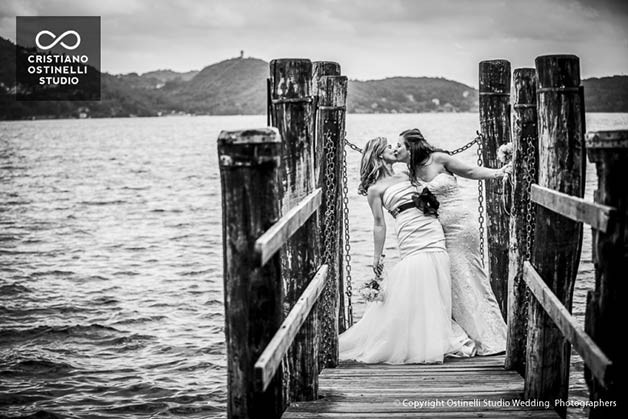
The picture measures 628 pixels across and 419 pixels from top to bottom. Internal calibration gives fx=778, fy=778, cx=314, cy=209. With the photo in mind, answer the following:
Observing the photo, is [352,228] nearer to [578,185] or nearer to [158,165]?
[578,185]

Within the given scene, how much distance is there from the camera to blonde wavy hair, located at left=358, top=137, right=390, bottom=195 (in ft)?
25.7

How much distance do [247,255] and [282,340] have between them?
58 centimetres

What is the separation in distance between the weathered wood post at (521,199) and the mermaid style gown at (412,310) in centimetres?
105

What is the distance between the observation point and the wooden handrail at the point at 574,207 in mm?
4105

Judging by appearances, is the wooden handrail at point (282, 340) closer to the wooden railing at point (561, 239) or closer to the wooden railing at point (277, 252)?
the wooden railing at point (277, 252)

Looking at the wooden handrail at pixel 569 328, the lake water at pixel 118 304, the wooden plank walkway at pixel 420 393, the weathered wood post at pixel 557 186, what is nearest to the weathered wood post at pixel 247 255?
the wooden plank walkway at pixel 420 393

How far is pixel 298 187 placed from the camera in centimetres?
562

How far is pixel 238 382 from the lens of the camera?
4410mm

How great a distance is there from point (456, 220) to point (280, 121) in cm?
334

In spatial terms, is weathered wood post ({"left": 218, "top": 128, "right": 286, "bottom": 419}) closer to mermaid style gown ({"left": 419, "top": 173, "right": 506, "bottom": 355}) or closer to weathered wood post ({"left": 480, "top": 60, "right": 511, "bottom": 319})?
mermaid style gown ({"left": 419, "top": 173, "right": 506, "bottom": 355})

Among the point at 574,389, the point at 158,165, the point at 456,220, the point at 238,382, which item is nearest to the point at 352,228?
the point at 574,389

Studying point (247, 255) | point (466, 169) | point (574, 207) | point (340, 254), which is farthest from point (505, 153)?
point (247, 255)

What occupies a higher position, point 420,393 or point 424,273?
point 424,273

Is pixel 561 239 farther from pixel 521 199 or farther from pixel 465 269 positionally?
pixel 465 269
